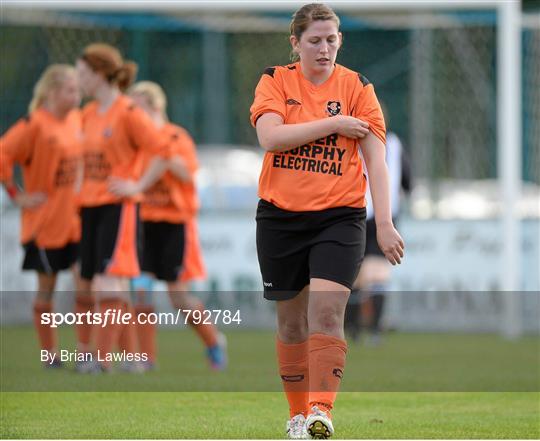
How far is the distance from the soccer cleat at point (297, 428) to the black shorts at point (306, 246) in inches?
23.0

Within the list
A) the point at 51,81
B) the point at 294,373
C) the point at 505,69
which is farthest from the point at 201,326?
the point at 505,69

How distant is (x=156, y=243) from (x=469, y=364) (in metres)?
2.90

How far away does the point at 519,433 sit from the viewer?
24.5 ft

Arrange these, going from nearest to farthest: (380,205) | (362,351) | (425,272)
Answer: (380,205), (362,351), (425,272)

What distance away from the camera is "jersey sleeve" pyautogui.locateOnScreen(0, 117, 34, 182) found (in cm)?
1196

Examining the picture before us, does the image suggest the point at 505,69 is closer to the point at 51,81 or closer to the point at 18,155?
the point at 51,81

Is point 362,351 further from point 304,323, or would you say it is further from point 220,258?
point 304,323

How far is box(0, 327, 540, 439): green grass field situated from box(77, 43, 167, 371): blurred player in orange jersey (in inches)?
27.8

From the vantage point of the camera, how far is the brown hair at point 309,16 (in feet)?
22.5

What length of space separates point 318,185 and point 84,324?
5049 millimetres

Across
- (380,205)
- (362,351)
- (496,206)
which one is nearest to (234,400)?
(380,205)

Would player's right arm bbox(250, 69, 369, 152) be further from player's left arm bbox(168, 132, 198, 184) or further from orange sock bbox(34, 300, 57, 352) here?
orange sock bbox(34, 300, 57, 352)

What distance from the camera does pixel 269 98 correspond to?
691cm

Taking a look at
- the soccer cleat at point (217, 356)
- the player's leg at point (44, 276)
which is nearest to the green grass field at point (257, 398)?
the soccer cleat at point (217, 356)
